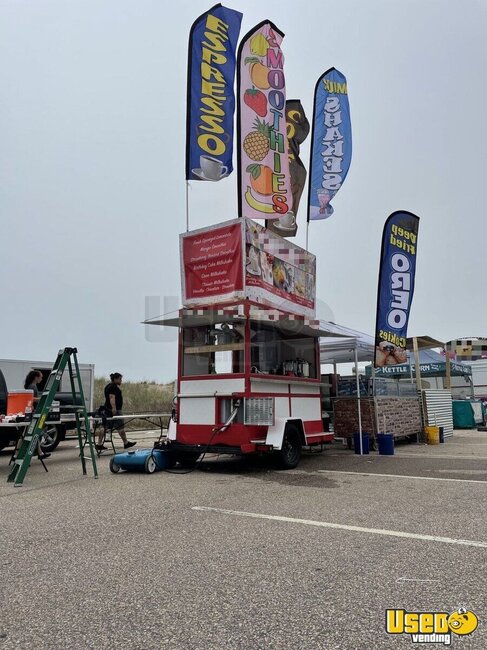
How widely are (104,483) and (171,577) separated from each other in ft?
14.2

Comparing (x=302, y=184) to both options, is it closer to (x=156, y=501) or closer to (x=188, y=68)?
(x=188, y=68)

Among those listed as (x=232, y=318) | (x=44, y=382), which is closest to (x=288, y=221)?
(x=232, y=318)

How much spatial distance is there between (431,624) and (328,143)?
13.0 meters

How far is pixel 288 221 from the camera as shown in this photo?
12383mm

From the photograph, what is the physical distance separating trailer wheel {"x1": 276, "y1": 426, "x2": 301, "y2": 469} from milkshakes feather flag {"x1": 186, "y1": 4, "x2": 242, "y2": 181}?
5515mm

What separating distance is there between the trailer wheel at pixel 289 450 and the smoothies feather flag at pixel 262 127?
4644 mm

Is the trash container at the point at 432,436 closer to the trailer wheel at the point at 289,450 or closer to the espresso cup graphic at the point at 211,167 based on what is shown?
the trailer wheel at the point at 289,450

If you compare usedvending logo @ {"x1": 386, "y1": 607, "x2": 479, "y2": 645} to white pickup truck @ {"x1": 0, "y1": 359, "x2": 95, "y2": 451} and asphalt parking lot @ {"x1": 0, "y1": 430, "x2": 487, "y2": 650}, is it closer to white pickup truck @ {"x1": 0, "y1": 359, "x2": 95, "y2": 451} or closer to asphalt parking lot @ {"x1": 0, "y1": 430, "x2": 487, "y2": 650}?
asphalt parking lot @ {"x1": 0, "y1": 430, "x2": 487, "y2": 650}

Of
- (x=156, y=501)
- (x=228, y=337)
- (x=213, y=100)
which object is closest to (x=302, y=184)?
(x=213, y=100)

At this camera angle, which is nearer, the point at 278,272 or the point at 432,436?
the point at 278,272

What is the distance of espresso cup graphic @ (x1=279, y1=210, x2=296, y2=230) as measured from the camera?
12205 millimetres

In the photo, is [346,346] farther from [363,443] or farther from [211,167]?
[211,167]

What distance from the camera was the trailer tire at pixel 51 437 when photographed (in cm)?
1196

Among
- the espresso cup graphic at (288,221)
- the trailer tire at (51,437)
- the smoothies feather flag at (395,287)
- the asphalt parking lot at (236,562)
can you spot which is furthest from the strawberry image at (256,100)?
the trailer tire at (51,437)
